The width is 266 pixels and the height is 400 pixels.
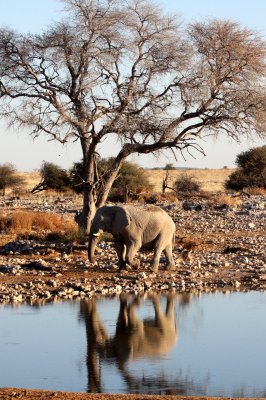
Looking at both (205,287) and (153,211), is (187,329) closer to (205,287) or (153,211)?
(205,287)

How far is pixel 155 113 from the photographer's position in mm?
24891

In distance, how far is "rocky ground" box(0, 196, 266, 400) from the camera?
1725 cm

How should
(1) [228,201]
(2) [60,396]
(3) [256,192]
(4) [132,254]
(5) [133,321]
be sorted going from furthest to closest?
(3) [256,192] < (1) [228,201] < (4) [132,254] < (5) [133,321] < (2) [60,396]

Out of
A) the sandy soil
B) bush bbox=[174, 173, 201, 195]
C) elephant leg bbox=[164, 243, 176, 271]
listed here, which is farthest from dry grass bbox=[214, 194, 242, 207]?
the sandy soil

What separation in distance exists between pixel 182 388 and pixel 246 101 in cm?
1564

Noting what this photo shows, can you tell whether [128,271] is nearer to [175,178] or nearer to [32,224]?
[32,224]

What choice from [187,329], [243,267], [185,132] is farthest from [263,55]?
[187,329]

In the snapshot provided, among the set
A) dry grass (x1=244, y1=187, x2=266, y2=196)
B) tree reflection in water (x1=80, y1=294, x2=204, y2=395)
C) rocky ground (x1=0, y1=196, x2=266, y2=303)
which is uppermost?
dry grass (x1=244, y1=187, x2=266, y2=196)

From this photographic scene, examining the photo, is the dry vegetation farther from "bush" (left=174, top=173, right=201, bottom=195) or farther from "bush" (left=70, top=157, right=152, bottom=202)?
"bush" (left=174, top=173, right=201, bottom=195)

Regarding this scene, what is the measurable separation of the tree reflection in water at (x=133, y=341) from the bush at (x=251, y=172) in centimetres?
3148

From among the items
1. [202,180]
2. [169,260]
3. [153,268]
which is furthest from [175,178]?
[153,268]

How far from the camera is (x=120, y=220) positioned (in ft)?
62.1

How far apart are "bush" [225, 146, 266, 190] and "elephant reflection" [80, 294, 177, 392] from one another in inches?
1253

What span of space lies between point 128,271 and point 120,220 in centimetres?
108
